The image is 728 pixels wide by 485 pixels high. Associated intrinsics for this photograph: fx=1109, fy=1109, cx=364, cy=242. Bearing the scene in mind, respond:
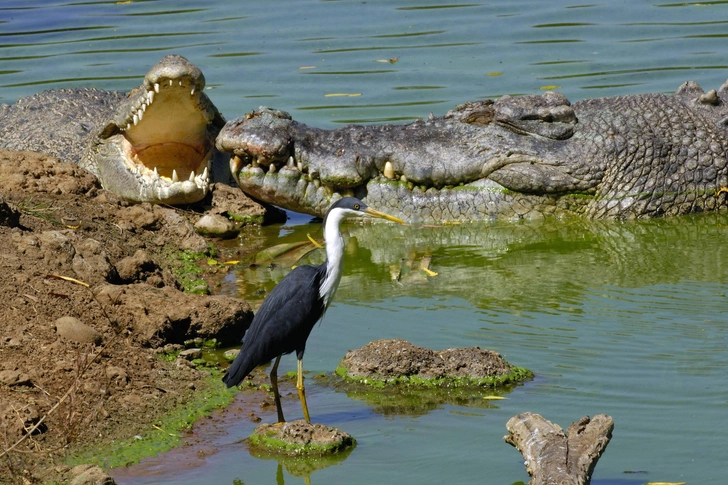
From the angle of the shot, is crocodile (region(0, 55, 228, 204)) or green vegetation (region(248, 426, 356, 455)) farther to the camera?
crocodile (region(0, 55, 228, 204))

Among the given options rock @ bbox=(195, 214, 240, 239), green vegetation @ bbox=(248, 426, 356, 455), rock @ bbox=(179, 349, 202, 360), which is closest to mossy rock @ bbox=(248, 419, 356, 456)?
green vegetation @ bbox=(248, 426, 356, 455)

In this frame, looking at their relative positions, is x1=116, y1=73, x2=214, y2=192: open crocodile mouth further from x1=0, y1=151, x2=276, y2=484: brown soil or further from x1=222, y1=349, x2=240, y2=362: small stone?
x1=222, y1=349, x2=240, y2=362: small stone

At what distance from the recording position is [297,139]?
8742 millimetres

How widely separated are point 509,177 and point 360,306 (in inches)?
91.6

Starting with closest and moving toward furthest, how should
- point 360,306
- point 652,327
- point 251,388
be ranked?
1. point 251,388
2. point 652,327
3. point 360,306

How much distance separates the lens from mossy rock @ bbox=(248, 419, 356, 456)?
15.5 ft

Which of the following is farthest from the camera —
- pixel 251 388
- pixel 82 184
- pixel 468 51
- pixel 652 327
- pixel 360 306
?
pixel 468 51

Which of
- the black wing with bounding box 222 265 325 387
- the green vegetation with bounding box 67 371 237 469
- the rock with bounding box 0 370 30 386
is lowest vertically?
the green vegetation with bounding box 67 371 237 469

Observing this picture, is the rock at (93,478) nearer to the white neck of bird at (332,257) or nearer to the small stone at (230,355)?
the white neck of bird at (332,257)

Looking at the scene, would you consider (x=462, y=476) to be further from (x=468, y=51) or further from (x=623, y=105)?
(x=468, y=51)

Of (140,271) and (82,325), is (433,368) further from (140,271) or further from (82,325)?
(140,271)

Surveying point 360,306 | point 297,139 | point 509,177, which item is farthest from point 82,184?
point 509,177

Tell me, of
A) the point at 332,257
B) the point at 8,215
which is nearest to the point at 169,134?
the point at 8,215

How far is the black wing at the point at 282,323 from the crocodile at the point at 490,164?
139 inches
